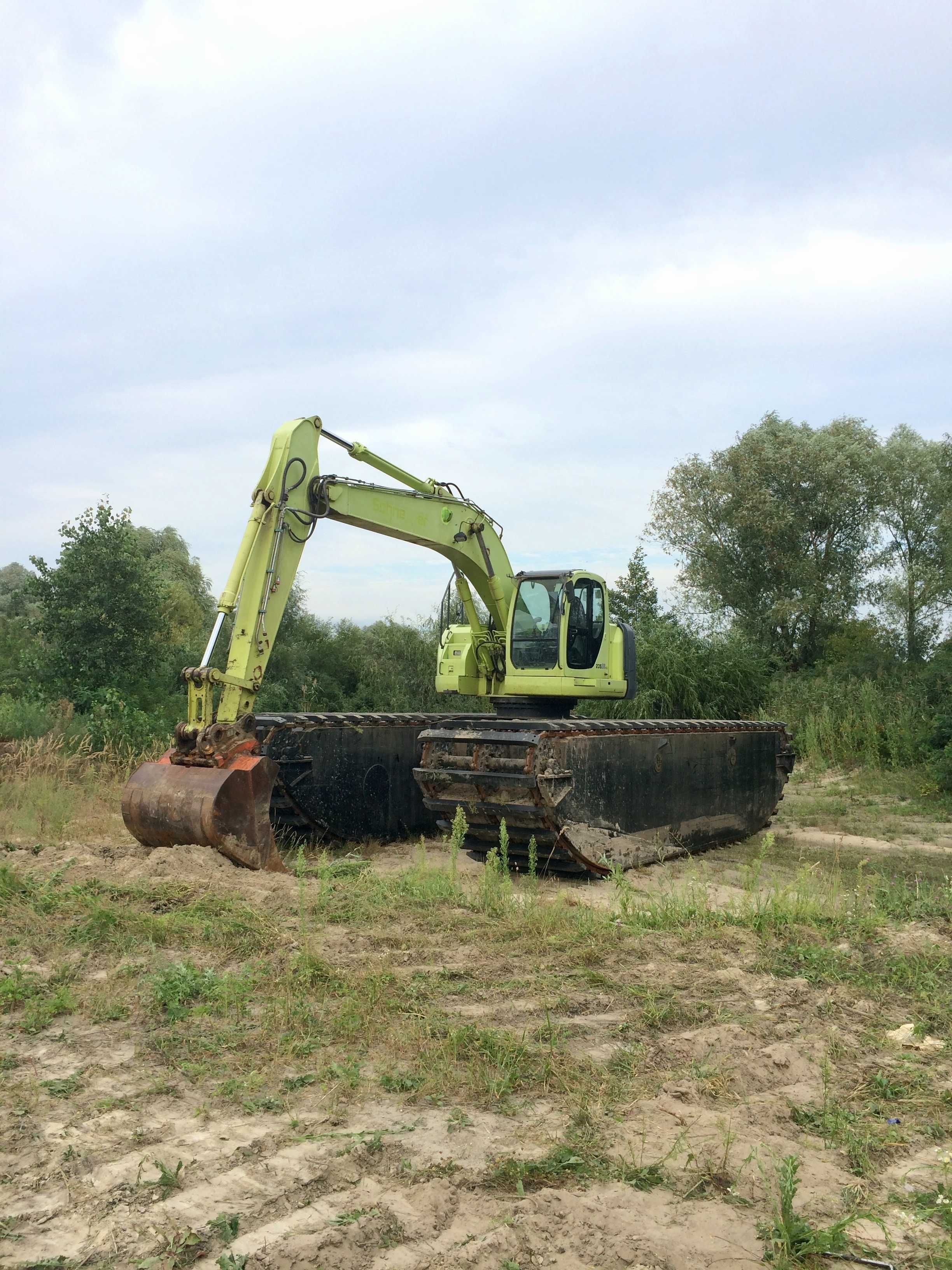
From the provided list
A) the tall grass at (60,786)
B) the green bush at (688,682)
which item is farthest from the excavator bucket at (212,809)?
the green bush at (688,682)

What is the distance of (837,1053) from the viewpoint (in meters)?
4.18

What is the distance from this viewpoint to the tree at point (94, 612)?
15.5 metres

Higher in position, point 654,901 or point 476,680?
point 476,680

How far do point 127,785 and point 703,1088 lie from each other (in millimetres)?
5444

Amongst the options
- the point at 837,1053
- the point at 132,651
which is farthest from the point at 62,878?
the point at 132,651

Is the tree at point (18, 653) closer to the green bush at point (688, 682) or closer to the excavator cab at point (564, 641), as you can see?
the excavator cab at point (564, 641)

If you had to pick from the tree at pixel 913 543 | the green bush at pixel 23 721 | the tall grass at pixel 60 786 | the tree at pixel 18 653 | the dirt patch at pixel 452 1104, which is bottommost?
the dirt patch at pixel 452 1104

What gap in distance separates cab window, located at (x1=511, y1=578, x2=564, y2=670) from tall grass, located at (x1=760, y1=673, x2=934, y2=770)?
7.82 m

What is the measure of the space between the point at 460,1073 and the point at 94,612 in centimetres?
1299

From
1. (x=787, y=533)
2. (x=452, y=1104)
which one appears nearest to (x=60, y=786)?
(x=452, y=1104)

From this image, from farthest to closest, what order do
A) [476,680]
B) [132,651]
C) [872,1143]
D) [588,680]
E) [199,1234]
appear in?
[132,651]
[476,680]
[588,680]
[872,1143]
[199,1234]

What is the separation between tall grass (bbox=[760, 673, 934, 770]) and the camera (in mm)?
16688

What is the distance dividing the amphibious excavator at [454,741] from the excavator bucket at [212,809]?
0.04ft

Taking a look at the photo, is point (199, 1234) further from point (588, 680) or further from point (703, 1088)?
point (588, 680)
